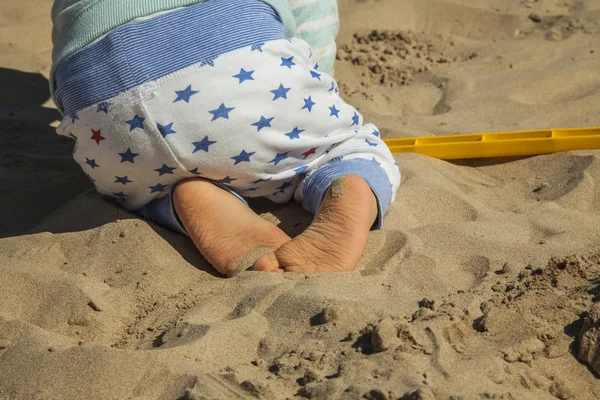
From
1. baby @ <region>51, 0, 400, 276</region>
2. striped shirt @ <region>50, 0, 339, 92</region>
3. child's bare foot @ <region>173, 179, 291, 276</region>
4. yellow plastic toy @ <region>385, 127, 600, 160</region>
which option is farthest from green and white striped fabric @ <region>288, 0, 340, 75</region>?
child's bare foot @ <region>173, 179, 291, 276</region>

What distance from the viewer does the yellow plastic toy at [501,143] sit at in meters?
2.42

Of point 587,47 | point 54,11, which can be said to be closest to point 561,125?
point 587,47

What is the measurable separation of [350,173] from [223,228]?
1.10 ft

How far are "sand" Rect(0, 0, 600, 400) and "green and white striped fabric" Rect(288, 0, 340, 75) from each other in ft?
1.31

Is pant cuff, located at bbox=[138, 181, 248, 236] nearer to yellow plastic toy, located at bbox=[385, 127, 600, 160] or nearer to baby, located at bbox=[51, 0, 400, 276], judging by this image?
baby, located at bbox=[51, 0, 400, 276]

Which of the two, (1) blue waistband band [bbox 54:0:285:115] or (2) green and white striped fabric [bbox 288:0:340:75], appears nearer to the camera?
(1) blue waistband band [bbox 54:0:285:115]

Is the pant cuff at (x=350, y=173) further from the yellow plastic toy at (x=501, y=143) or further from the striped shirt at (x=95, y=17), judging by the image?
the yellow plastic toy at (x=501, y=143)

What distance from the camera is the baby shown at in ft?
6.00

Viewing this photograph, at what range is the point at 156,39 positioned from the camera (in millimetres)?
1849

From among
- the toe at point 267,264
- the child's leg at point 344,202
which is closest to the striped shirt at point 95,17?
the child's leg at point 344,202

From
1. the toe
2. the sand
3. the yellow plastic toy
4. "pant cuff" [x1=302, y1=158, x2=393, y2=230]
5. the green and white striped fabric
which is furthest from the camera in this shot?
the yellow plastic toy

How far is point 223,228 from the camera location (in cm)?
192

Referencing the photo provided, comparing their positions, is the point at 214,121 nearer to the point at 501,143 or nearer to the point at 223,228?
the point at 223,228

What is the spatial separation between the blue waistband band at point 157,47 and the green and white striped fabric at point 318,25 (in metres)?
0.31
